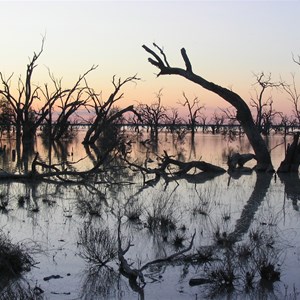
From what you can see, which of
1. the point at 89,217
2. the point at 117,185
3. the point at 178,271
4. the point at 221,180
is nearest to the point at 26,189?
the point at 117,185

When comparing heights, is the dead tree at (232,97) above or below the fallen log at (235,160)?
above

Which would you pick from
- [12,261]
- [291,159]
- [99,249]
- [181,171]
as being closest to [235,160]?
[291,159]

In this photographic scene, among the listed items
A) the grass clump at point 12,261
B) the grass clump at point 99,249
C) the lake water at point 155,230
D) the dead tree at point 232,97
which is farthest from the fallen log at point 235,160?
the grass clump at point 12,261

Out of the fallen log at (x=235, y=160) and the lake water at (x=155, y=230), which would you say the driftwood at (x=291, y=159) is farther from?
the lake water at (x=155, y=230)

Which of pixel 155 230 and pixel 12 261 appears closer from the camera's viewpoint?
pixel 12 261

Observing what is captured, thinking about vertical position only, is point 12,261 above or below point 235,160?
below

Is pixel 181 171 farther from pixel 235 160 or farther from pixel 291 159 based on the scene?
pixel 291 159

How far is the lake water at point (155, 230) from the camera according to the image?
18.8ft

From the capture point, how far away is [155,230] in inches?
336

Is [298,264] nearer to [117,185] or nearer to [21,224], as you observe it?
[21,224]

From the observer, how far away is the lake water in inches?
226

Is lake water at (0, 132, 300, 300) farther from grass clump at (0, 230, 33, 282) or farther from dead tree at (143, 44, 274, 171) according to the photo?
dead tree at (143, 44, 274, 171)

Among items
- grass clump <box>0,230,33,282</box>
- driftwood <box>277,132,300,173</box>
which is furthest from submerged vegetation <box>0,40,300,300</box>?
driftwood <box>277,132,300,173</box>

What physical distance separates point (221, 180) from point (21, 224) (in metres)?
9.55
